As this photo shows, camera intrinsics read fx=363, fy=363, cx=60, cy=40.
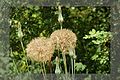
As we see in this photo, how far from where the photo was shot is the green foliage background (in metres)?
1.87

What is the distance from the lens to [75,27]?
1.88 m

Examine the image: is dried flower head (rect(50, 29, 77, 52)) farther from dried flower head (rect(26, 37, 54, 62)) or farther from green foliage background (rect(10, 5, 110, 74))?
green foliage background (rect(10, 5, 110, 74))

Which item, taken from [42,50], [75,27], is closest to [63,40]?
[42,50]

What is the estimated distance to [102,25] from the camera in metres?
1.87

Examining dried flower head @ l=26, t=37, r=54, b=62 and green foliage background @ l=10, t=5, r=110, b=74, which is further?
green foliage background @ l=10, t=5, r=110, b=74

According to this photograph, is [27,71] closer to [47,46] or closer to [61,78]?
[61,78]

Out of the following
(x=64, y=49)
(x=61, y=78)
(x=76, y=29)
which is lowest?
(x=61, y=78)

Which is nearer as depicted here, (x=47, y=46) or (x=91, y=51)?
(x=47, y=46)

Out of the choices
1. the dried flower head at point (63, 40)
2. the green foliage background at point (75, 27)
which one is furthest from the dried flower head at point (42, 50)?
the green foliage background at point (75, 27)

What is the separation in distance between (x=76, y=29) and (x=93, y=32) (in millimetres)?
89

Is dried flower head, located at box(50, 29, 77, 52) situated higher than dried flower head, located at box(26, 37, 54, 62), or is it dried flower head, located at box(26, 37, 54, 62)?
dried flower head, located at box(50, 29, 77, 52)

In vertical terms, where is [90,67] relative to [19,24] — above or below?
below

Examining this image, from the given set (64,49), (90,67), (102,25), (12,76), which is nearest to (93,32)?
(102,25)

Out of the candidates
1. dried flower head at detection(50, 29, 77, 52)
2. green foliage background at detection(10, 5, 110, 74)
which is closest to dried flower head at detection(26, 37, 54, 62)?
dried flower head at detection(50, 29, 77, 52)
